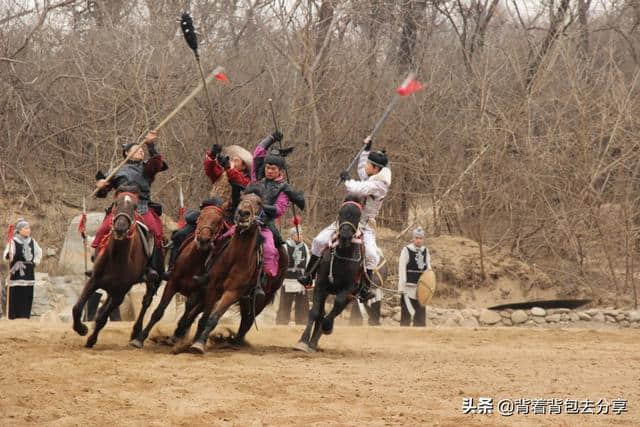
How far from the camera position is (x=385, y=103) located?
92.0 ft

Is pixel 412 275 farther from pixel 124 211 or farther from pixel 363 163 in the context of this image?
pixel 124 211

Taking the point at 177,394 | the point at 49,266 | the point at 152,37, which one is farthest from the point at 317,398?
the point at 152,37

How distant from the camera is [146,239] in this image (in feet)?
43.3

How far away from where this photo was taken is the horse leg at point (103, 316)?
12656 millimetres

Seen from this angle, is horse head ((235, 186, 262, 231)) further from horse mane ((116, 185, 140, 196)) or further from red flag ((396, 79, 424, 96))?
red flag ((396, 79, 424, 96))

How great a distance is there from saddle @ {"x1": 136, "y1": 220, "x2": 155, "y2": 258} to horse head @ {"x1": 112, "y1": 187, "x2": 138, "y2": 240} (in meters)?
0.50

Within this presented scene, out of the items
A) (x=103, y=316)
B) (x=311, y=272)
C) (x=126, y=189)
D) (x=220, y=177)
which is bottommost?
(x=103, y=316)

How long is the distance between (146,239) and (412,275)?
7.89 metres

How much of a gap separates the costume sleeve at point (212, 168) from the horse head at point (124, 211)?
0.92m

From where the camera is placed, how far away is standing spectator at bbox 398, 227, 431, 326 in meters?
20.1

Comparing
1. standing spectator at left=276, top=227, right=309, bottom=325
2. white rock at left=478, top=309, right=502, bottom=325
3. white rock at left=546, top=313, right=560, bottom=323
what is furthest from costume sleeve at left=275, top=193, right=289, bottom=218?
white rock at left=546, top=313, right=560, bottom=323

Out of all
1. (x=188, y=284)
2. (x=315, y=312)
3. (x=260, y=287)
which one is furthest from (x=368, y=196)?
(x=188, y=284)

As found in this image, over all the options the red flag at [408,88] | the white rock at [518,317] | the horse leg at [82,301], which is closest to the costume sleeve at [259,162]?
the red flag at [408,88]

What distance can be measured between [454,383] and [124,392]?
325 centimetres
